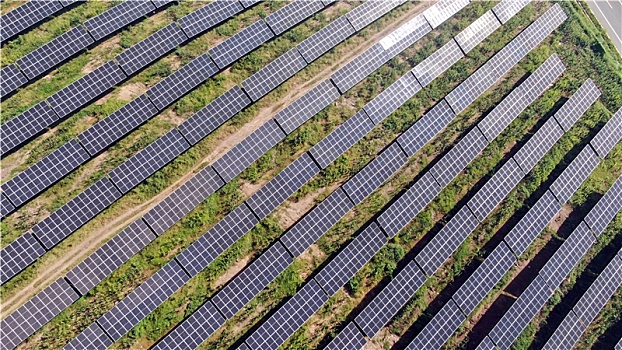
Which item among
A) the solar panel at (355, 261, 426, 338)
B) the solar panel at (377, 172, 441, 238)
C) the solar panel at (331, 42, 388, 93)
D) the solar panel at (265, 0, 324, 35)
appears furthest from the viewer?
the solar panel at (265, 0, 324, 35)

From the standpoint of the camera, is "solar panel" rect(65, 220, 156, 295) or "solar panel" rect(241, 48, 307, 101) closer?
"solar panel" rect(65, 220, 156, 295)

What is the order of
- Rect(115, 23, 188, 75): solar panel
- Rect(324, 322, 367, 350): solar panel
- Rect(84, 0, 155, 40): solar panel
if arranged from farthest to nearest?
Rect(84, 0, 155, 40): solar panel, Rect(115, 23, 188, 75): solar panel, Rect(324, 322, 367, 350): solar panel

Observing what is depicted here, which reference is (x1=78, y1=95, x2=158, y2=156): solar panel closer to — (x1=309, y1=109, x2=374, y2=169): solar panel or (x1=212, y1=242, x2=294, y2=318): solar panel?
(x1=309, y1=109, x2=374, y2=169): solar panel

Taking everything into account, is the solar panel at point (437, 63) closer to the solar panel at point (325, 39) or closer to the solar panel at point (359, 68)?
the solar panel at point (359, 68)

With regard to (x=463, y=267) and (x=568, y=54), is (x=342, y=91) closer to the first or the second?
(x=463, y=267)


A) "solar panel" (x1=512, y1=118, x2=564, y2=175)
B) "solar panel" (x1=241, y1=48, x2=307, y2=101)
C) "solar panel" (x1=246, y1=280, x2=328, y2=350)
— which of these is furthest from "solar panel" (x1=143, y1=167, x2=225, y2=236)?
"solar panel" (x1=512, y1=118, x2=564, y2=175)

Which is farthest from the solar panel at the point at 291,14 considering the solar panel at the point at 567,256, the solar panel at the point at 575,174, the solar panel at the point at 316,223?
the solar panel at the point at 567,256

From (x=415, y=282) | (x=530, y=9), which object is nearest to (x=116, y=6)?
(x=415, y=282)
